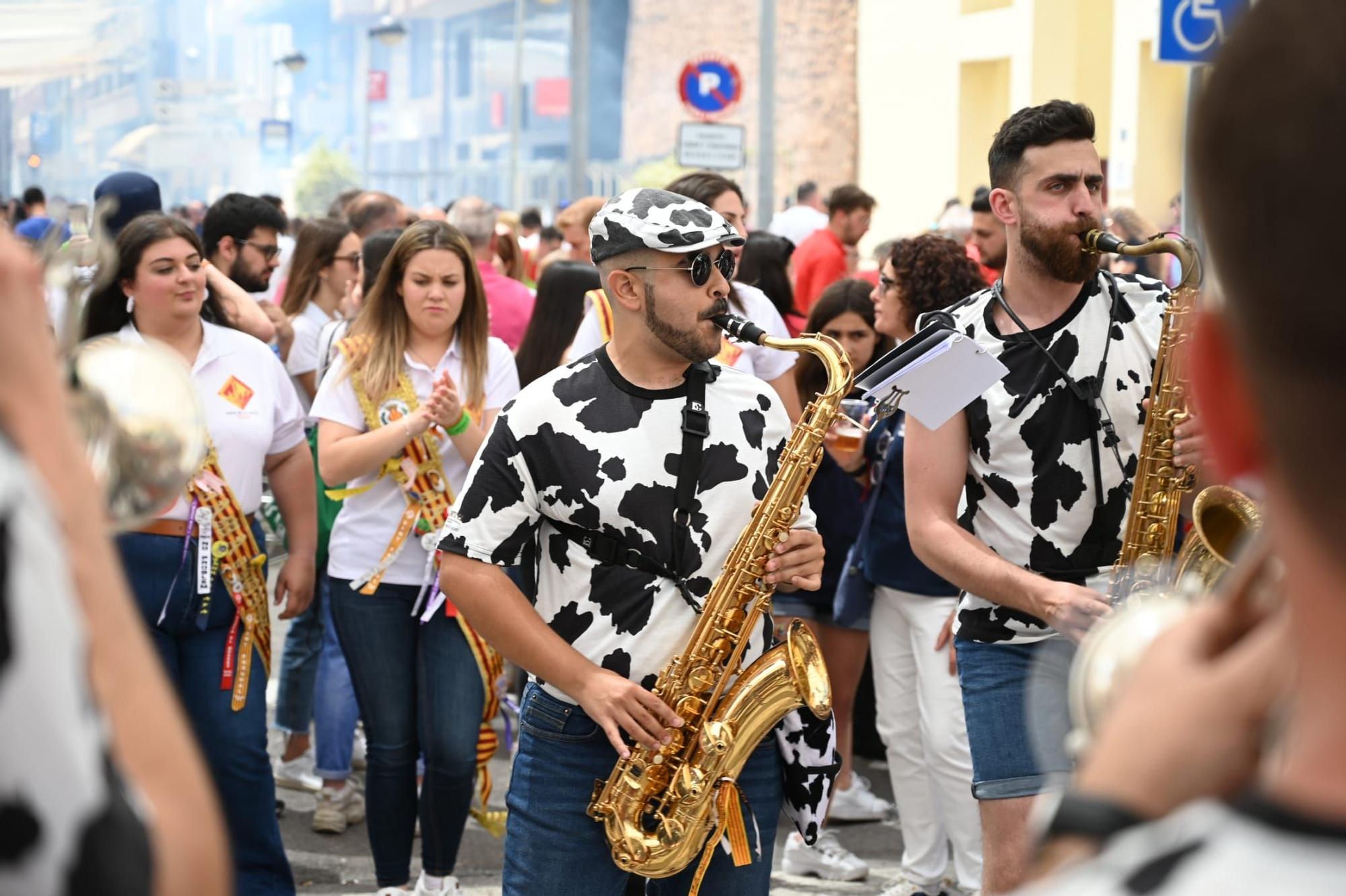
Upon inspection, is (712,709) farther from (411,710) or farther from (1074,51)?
(1074,51)

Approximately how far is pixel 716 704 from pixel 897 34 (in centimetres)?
2695

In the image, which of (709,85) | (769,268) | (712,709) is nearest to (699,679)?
(712,709)

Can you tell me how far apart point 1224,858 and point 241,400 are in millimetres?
4363

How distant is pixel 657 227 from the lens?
3.83 m

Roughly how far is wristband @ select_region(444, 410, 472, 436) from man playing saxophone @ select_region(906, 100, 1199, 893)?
5.66 feet

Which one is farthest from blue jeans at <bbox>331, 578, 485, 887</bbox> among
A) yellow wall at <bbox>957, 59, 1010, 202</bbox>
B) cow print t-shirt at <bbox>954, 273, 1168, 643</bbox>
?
yellow wall at <bbox>957, 59, 1010, 202</bbox>

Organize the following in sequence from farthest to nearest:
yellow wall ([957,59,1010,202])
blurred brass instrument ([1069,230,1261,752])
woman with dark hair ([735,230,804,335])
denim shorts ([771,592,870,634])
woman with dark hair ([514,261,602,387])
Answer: yellow wall ([957,59,1010,202])
woman with dark hair ([735,230,804,335])
woman with dark hair ([514,261,602,387])
denim shorts ([771,592,870,634])
blurred brass instrument ([1069,230,1261,752])

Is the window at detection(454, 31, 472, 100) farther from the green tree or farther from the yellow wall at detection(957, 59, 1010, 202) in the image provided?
the yellow wall at detection(957, 59, 1010, 202)

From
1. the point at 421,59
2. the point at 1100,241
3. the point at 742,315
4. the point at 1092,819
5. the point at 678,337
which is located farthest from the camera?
the point at 421,59

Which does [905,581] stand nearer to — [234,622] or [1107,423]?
[1107,423]

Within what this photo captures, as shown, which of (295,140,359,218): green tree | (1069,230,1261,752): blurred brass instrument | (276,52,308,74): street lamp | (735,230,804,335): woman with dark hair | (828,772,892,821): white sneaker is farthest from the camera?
(295,140,359,218): green tree

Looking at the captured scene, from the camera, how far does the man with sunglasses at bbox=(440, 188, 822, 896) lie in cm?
362

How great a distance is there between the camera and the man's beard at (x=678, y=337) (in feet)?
12.4

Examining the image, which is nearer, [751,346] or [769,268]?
[751,346]
